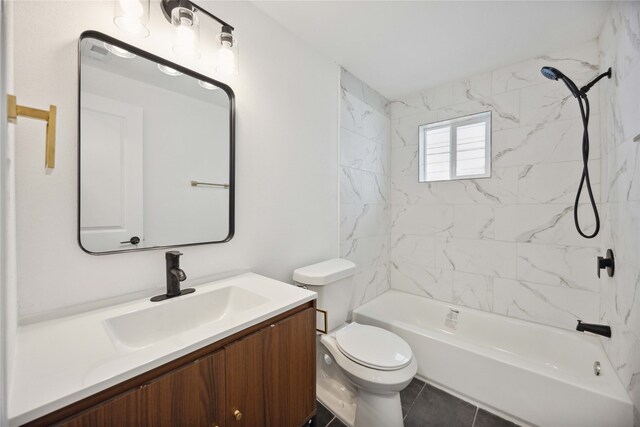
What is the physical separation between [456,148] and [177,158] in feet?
7.67

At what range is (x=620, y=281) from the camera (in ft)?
4.40

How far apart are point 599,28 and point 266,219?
2.48m

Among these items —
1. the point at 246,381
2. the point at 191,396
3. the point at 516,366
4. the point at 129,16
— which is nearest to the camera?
the point at 191,396

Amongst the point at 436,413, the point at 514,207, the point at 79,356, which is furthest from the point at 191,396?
the point at 514,207

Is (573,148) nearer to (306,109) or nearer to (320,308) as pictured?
(306,109)

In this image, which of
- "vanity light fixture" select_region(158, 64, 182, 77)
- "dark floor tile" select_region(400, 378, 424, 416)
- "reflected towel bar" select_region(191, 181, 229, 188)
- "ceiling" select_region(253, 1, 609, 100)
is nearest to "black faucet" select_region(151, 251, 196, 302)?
"reflected towel bar" select_region(191, 181, 229, 188)

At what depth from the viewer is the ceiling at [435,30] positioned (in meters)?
1.50

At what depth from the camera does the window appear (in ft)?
7.48

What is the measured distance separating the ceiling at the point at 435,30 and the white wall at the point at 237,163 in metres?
0.17

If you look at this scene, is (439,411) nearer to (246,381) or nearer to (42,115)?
(246,381)

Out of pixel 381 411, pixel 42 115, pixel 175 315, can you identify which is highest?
pixel 42 115

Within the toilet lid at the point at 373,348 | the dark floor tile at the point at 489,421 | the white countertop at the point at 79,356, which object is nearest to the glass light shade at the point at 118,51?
the white countertop at the point at 79,356

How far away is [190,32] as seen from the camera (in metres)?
1.15

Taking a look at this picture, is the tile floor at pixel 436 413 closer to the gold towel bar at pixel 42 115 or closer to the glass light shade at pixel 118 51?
the gold towel bar at pixel 42 115
